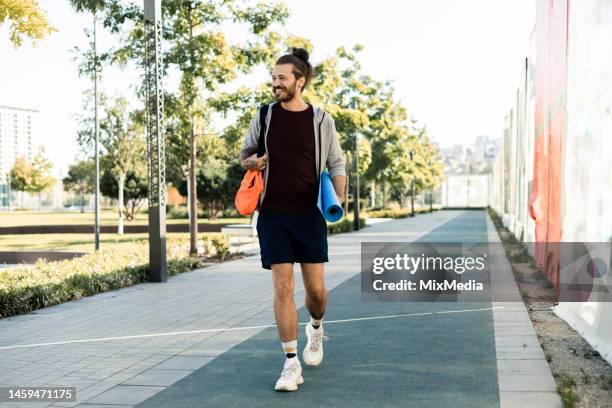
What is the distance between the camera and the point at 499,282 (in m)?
9.41

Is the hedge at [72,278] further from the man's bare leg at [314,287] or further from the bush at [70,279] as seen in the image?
the man's bare leg at [314,287]

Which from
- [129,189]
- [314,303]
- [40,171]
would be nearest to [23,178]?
[40,171]

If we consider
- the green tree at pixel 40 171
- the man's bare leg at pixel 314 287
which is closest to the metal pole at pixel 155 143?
the man's bare leg at pixel 314 287

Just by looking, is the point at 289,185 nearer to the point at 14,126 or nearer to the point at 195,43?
the point at 195,43

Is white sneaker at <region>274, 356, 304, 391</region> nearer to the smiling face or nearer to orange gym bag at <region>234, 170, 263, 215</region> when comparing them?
orange gym bag at <region>234, 170, 263, 215</region>

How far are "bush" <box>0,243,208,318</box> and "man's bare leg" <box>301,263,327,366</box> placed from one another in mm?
3786

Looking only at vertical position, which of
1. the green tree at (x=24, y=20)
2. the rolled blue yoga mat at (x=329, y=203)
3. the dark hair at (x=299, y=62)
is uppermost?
the green tree at (x=24, y=20)

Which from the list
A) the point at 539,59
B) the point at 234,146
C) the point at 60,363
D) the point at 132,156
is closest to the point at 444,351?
the point at 60,363

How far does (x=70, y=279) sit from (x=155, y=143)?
2307mm

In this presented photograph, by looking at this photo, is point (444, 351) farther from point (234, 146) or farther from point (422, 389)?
point (234, 146)

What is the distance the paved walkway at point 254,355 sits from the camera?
4.20 metres

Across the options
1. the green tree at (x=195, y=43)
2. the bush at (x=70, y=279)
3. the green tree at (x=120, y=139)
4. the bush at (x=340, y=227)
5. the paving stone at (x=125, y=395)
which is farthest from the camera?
the green tree at (x=120, y=139)

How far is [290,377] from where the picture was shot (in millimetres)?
4277

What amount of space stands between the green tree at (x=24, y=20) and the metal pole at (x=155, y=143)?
5.09 feet
